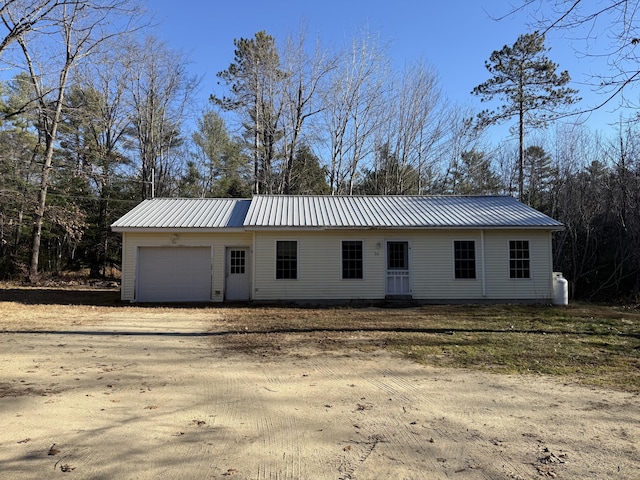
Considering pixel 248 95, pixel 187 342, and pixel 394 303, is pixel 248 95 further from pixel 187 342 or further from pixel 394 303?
pixel 187 342

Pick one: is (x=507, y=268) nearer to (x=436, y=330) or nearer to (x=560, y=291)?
(x=560, y=291)

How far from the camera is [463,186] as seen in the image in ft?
100

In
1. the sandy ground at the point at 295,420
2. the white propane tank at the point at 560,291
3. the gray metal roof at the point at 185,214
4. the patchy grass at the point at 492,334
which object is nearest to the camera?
the sandy ground at the point at 295,420

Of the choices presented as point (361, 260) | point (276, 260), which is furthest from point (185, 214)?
point (361, 260)

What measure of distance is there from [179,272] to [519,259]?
40.4 ft

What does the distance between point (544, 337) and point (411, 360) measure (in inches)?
152

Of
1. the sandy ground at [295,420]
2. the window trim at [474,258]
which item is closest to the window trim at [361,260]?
the window trim at [474,258]

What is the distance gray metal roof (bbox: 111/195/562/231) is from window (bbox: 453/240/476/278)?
81 centimetres

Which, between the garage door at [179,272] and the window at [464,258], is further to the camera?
the garage door at [179,272]

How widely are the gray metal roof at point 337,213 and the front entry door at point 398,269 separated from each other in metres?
0.99

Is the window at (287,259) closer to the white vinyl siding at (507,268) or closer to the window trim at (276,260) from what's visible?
the window trim at (276,260)

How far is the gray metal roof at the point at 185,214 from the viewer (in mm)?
15870

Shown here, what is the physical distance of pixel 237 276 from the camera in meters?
16.3

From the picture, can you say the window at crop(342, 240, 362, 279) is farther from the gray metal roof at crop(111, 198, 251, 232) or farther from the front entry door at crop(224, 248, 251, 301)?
the gray metal roof at crop(111, 198, 251, 232)
